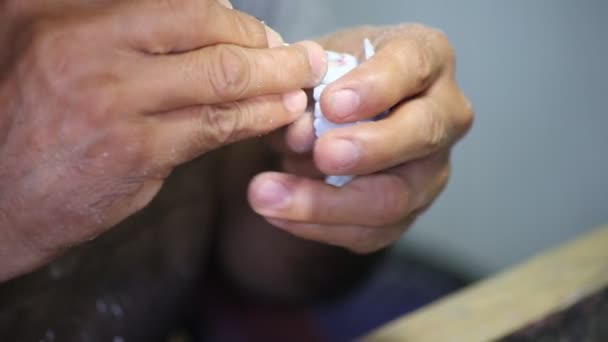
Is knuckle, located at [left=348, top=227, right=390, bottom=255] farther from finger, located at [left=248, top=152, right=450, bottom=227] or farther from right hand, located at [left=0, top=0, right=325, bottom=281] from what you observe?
right hand, located at [left=0, top=0, right=325, bottom=281]

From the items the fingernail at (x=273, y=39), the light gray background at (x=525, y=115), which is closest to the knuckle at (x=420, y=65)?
the fingernail at (x=273, y=39)

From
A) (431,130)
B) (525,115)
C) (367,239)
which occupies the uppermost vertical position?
(431,130)

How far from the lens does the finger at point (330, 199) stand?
0.47 m

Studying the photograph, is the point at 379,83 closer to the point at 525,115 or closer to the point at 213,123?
the point at 213,123

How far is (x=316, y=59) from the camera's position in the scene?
463 mm

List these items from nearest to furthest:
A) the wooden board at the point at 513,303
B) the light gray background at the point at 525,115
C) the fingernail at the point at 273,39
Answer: the fingernail at the point at 273,39 < the wooden board at the point at 513,303 < the light gray background at the point at 525,115

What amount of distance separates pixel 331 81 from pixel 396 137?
2.6 inches

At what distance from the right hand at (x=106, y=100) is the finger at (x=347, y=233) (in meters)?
0.11

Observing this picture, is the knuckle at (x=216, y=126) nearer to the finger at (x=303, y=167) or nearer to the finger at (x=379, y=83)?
the finger at (x=379, y=83)

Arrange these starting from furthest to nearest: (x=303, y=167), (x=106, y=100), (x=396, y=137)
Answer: (x=303, y=167) → (x=396, y=137) → (x=106, y=100)

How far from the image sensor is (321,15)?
78cm

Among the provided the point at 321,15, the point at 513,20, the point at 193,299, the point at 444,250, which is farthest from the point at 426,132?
the point at 444,250

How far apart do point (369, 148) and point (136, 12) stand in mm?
188

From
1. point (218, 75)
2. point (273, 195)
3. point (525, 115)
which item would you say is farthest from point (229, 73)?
point (525, 115)
